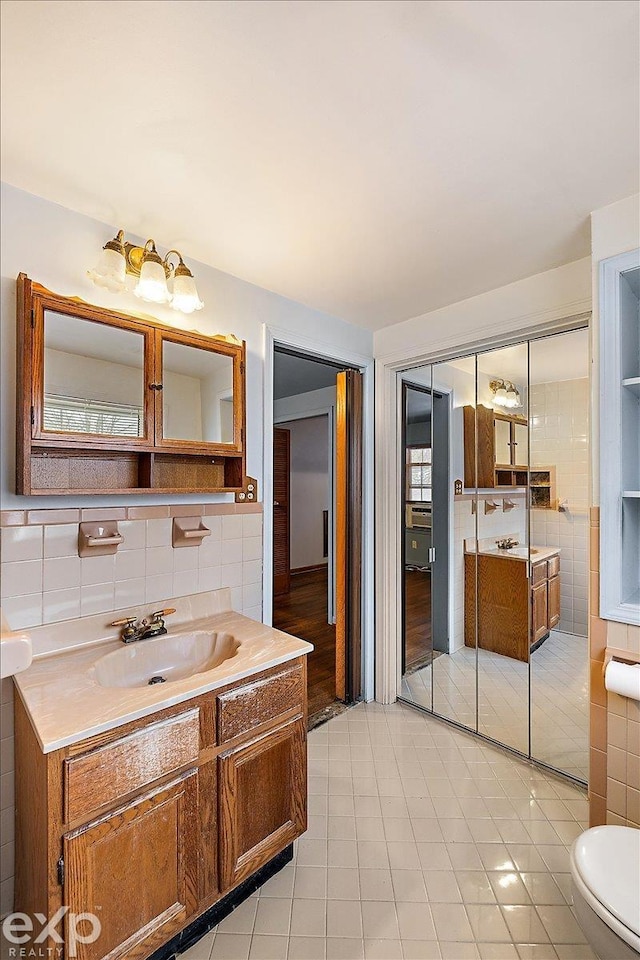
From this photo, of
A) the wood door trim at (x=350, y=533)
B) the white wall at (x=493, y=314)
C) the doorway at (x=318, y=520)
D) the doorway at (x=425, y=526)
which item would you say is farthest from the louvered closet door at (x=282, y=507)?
the white wall at (x=493, y=314)

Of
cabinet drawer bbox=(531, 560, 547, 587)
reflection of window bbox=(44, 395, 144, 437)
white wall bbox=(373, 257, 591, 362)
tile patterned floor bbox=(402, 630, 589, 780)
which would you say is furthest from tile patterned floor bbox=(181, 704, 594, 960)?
white wall bbox=(373, 257, 591, 362)

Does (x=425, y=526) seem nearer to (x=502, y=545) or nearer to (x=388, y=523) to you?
(x=388, y=523)

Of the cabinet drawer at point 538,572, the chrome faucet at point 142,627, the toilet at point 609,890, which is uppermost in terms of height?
the cabinet drawer at point 538,572

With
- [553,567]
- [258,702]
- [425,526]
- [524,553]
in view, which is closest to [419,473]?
[425,526]

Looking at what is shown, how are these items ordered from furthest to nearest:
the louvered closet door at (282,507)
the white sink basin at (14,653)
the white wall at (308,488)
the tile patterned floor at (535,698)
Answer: the white wall at (308,488), the louvered closet door at (282,507), the tile patterned floor at (535,698), the white sink basin at (14,653)

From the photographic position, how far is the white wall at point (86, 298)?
954 mm

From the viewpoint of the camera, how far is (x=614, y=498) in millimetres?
1373

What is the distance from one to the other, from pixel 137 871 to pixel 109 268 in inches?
57.9

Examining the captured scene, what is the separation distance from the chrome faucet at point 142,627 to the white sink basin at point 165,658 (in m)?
0.02

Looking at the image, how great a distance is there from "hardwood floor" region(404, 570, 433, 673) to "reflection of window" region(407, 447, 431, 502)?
0.41 m

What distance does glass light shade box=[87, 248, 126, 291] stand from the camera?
44.6 inches

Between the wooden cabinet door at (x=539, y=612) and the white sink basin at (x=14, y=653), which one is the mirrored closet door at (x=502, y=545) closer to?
the wooden cabinet door at (x=539, y=612)

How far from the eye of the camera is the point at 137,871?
103 cm

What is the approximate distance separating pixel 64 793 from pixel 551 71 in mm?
1816
